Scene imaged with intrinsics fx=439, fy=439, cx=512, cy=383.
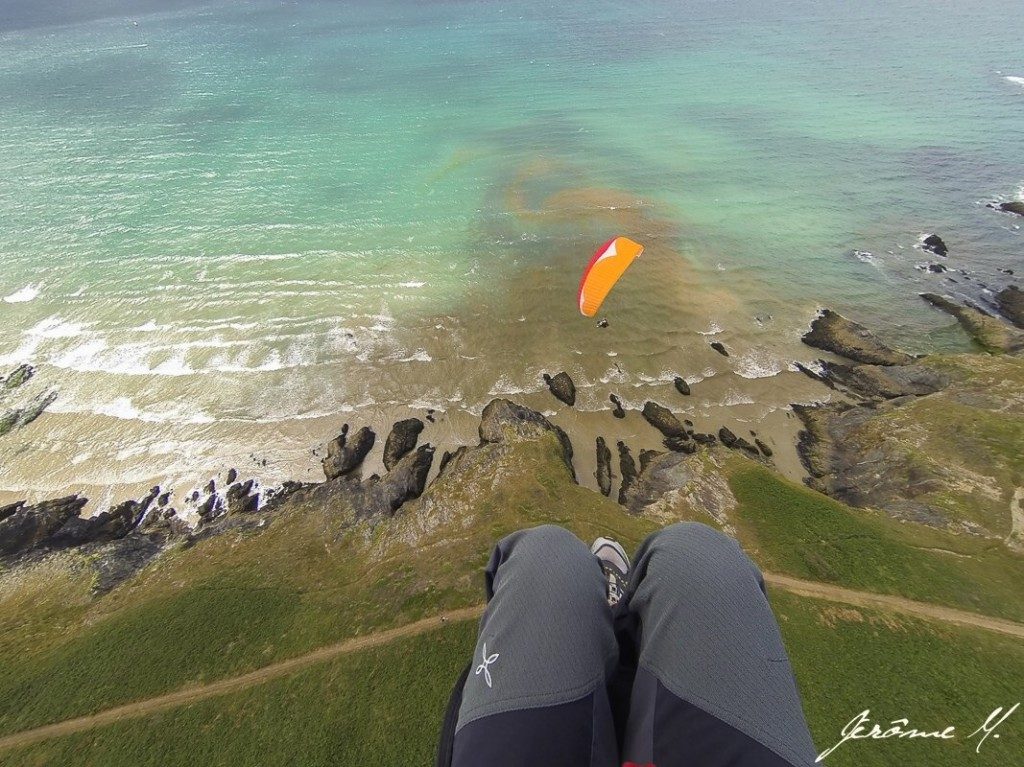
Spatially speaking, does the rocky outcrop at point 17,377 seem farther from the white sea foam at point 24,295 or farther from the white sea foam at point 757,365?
the white sea foam at point 757,365

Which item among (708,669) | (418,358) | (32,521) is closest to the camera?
(708,669)

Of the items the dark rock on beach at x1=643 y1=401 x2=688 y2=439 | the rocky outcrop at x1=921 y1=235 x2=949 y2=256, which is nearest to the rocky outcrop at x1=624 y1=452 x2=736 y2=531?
the dark rock on beach at x1=643 y1=401 x2=688 y2=439

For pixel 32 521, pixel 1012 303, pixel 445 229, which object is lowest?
pixel 32 521

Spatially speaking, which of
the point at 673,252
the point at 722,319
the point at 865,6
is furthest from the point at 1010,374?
the point at 865,6

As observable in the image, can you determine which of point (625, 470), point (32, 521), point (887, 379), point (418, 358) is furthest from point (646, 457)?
point (32, 521)

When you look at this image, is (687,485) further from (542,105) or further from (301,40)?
(301,40)

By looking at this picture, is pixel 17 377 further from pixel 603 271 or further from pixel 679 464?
pixel 679 464
